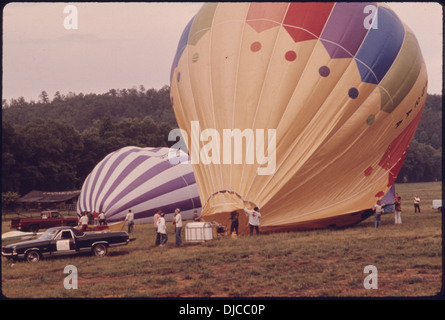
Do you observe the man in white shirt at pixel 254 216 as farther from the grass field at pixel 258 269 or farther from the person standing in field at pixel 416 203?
the person standing in field at pixel 416 203

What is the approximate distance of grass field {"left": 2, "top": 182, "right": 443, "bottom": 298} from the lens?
285 inches

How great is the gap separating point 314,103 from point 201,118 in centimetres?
252

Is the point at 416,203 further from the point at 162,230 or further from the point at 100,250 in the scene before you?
the point at 100,250

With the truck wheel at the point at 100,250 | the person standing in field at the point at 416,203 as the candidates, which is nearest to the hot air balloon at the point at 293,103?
the truck wheel at the point at 100,250

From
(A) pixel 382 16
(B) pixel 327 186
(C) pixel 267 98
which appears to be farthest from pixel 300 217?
(A) pixel 382 16

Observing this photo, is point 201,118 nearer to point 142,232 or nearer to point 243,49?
point 243,49

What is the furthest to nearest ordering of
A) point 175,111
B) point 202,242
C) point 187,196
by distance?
point 187,196
point 175,111
point 202,242

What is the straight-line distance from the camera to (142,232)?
51.9 ft

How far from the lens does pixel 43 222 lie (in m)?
18.7

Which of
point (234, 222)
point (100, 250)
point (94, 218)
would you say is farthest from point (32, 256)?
point (94, 218)

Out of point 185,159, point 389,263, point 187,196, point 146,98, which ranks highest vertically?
point 146,98

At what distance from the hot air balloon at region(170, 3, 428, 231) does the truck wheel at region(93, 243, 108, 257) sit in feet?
7.53

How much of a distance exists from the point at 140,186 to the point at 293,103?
283 inches

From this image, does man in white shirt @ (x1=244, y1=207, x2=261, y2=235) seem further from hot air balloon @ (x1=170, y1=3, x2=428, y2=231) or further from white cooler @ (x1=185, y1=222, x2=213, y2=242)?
white cooler @ (x1=185, y1=222, x2=213, y2=242)
